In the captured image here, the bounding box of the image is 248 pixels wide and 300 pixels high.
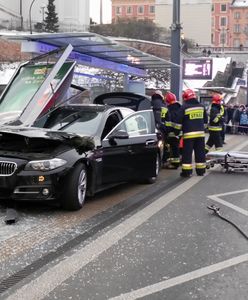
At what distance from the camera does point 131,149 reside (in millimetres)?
9156

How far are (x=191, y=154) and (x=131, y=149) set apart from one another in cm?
232

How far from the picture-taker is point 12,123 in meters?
9.90

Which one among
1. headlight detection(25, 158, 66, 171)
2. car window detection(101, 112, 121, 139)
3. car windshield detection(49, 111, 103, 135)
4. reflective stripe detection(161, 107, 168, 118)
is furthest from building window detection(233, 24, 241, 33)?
headlight detection(25, 158, 66, 171)

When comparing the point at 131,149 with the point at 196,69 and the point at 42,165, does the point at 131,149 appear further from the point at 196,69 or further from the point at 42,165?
the point at 196,69

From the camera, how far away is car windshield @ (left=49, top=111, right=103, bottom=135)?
8562 mm

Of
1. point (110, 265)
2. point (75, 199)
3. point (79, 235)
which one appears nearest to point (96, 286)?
point (110, 265)

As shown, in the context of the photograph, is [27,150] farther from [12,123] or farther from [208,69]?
[208,69]

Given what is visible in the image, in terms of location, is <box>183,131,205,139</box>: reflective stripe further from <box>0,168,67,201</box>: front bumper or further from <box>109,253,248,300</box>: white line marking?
<box>109,253,248,300</box>: white line marking

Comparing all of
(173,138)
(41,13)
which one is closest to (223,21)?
(41,13)

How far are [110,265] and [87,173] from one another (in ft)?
8.89

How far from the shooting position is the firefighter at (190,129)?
1111 cm

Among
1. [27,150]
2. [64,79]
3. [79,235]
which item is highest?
[64,79]

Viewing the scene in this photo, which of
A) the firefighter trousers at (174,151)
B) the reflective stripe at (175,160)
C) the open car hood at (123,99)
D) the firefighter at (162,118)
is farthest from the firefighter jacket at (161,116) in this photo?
the reflective stripe at (175,160)

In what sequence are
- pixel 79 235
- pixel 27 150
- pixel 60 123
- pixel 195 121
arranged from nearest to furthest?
1. pixel 79 235
2. pixel 27 150
3. pixel 60 123
4. pixel 195 121
